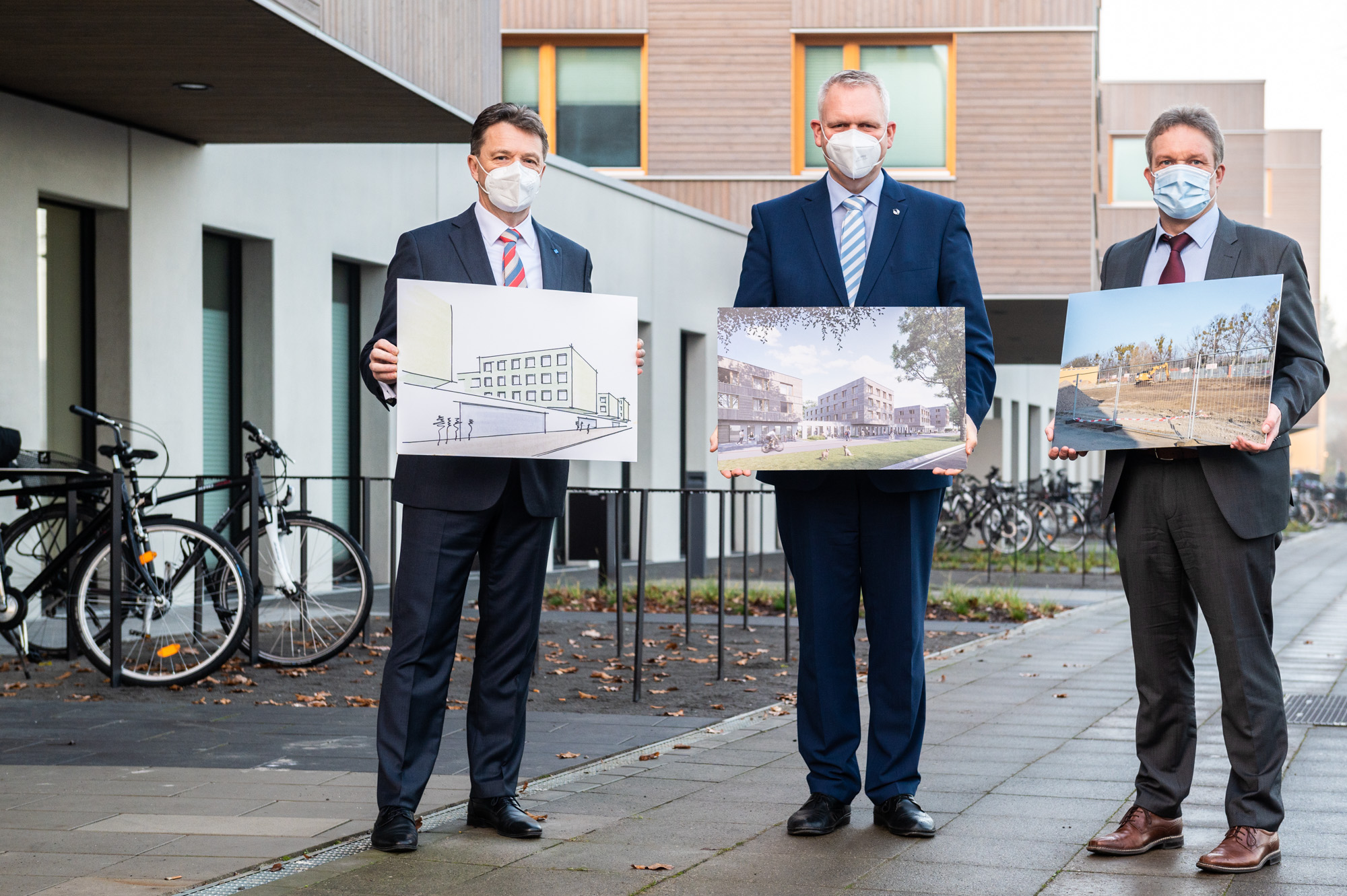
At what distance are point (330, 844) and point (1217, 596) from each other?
2589 mm

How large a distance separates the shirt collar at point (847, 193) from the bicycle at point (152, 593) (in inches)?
172

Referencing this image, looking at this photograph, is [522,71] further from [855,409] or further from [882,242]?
[855,409]

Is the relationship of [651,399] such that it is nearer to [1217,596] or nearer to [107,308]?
[107,308]

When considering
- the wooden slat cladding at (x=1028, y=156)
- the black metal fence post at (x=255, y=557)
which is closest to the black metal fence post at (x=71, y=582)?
the black metal fence post at (x=255, y=557)

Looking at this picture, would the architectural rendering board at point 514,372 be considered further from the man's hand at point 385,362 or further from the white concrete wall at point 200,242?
the white concrete wall at point 200,242

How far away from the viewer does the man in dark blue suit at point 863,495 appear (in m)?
4.68

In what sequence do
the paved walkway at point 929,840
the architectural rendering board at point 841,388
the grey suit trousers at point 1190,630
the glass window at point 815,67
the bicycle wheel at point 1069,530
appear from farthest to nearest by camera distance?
the bicycle wheel at point 1069,530, the glass window at point 815,67, the architectural rendering board at point 841,388, the grey suit trousers at point 1190,630, the paved walkway at point 929,840

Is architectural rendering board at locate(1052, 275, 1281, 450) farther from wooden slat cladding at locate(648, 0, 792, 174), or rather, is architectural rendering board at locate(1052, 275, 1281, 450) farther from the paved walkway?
wooden slat cladding at locate(648, 0, 792, 174)

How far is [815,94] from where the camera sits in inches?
882

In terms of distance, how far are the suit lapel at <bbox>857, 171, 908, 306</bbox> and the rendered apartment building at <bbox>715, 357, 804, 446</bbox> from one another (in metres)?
0.36

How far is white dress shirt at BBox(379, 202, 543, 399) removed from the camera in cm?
476

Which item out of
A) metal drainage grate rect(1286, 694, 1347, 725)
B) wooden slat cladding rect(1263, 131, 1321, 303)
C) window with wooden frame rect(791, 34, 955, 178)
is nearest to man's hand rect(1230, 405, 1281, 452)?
metal drainage grate rect(1286, 694, 1347, 725)

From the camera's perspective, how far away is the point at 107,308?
11.0 m

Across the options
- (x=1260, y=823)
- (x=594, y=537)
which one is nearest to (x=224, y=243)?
(x=594, y=537)
